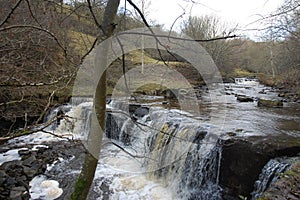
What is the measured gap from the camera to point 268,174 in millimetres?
3652

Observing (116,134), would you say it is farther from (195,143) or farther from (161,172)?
(195,143)

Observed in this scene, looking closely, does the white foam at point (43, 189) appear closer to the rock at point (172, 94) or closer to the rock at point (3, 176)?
the rock at point (3, 176)

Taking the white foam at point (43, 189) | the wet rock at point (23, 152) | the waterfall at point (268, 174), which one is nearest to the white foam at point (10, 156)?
the wet rock at point (23, 152)

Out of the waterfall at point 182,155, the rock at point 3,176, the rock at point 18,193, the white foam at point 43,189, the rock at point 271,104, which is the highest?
the rock at point 271,104

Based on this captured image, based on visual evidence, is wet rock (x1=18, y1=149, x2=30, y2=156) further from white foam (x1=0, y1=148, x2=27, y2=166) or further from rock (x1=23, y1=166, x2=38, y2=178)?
rock (x1=23, y1=166, x2=38, y2=178)

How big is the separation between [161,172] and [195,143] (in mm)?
1296

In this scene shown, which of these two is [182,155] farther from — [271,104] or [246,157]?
[271,104]

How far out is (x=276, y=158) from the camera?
3826 mm

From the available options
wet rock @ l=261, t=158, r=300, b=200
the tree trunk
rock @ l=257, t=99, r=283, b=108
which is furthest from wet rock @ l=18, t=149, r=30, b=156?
rock @ l=257, t=99, r=283, b=108

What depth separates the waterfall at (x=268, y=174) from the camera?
352cm

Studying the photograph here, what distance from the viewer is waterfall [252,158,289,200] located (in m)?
3.52

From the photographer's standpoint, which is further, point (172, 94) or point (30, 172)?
point (172, 94)

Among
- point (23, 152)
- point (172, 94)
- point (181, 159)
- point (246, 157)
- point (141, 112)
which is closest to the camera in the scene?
point (246, 157)

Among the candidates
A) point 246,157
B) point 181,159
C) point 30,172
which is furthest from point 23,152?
point 246,157
